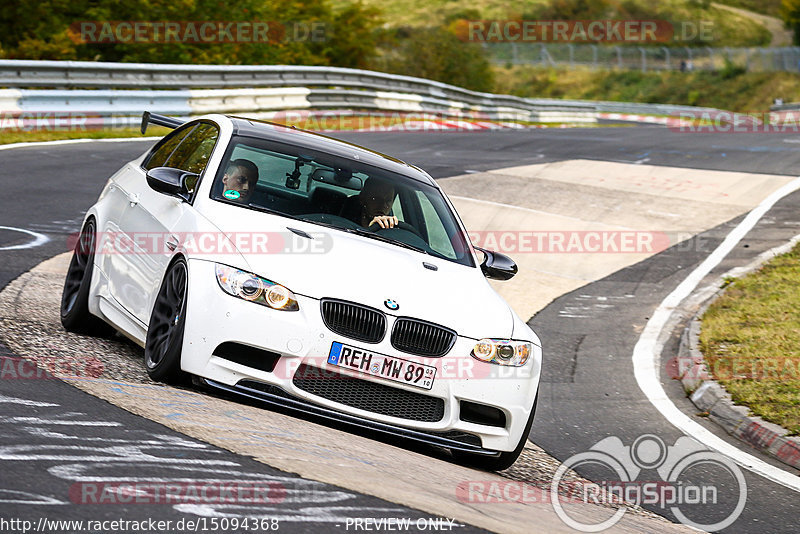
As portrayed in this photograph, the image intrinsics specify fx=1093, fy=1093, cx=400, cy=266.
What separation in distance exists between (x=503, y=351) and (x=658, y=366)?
13.8 feet

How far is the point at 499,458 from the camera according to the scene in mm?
6164

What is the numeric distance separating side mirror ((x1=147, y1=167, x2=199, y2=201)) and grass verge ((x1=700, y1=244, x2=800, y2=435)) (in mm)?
4410

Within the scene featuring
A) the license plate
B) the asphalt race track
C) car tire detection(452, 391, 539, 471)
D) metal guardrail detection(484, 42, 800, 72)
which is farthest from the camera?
metal guardrail detection(484, 42, 800, 72)

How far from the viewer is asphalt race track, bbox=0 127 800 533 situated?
14.3 ft

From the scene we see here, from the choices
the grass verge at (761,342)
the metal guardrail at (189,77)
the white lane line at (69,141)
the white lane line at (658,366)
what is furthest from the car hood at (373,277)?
the metal guardrail at (189,77)

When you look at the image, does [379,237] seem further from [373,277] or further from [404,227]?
[373,277]

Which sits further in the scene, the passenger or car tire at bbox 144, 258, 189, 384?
the passenger

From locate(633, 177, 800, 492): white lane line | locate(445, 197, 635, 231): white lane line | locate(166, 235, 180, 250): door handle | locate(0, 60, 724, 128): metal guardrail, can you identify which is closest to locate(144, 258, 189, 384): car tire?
locate(166, 235, 180, 250): door handle

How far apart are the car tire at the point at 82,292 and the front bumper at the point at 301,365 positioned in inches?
66.3

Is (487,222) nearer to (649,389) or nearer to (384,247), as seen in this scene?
(649,389)

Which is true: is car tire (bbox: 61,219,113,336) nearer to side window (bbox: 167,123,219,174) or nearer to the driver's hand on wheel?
side window (bbox: 167,123,219,174)

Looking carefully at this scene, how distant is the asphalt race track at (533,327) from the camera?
14.3 feet

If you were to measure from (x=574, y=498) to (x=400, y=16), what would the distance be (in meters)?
92.8

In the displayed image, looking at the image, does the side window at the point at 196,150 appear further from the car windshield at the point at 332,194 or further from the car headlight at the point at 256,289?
the car headlight at the point at 256,289
